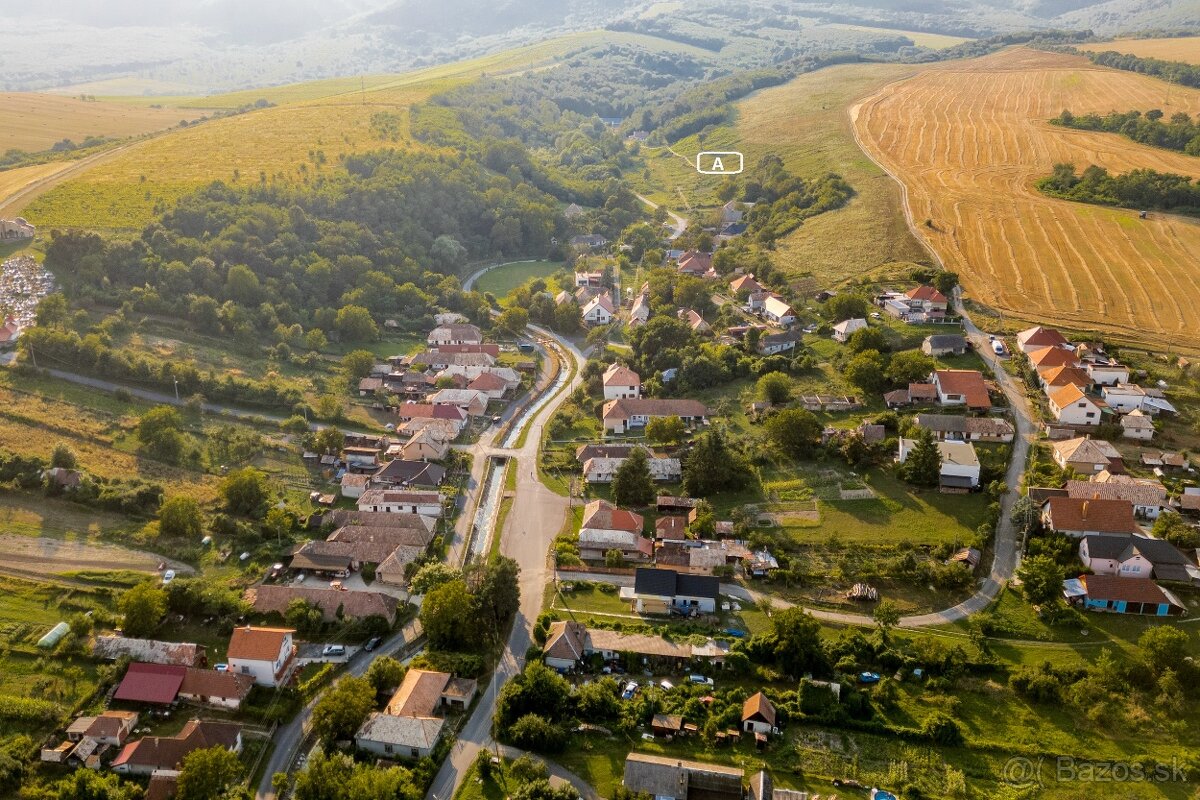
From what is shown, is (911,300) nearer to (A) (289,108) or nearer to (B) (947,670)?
(B) (947,670)

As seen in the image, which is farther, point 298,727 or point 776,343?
point 776,343

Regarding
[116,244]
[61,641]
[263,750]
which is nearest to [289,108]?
[116,244]

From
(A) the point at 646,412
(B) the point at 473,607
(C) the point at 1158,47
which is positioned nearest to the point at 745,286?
(A) the point at 646,412

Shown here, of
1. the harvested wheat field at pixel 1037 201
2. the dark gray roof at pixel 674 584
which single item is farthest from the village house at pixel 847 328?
the dark gray roof at pixel 674 584

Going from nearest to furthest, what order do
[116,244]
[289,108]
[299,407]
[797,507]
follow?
[797,507]
[299,407]
[116,244]
[289,108]

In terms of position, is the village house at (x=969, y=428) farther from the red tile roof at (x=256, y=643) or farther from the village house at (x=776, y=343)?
the red tile roof at (x=256, y=643)

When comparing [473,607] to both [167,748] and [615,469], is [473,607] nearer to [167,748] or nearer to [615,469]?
[167,748]

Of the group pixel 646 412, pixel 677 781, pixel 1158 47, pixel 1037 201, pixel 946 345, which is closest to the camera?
pixel 677 781
